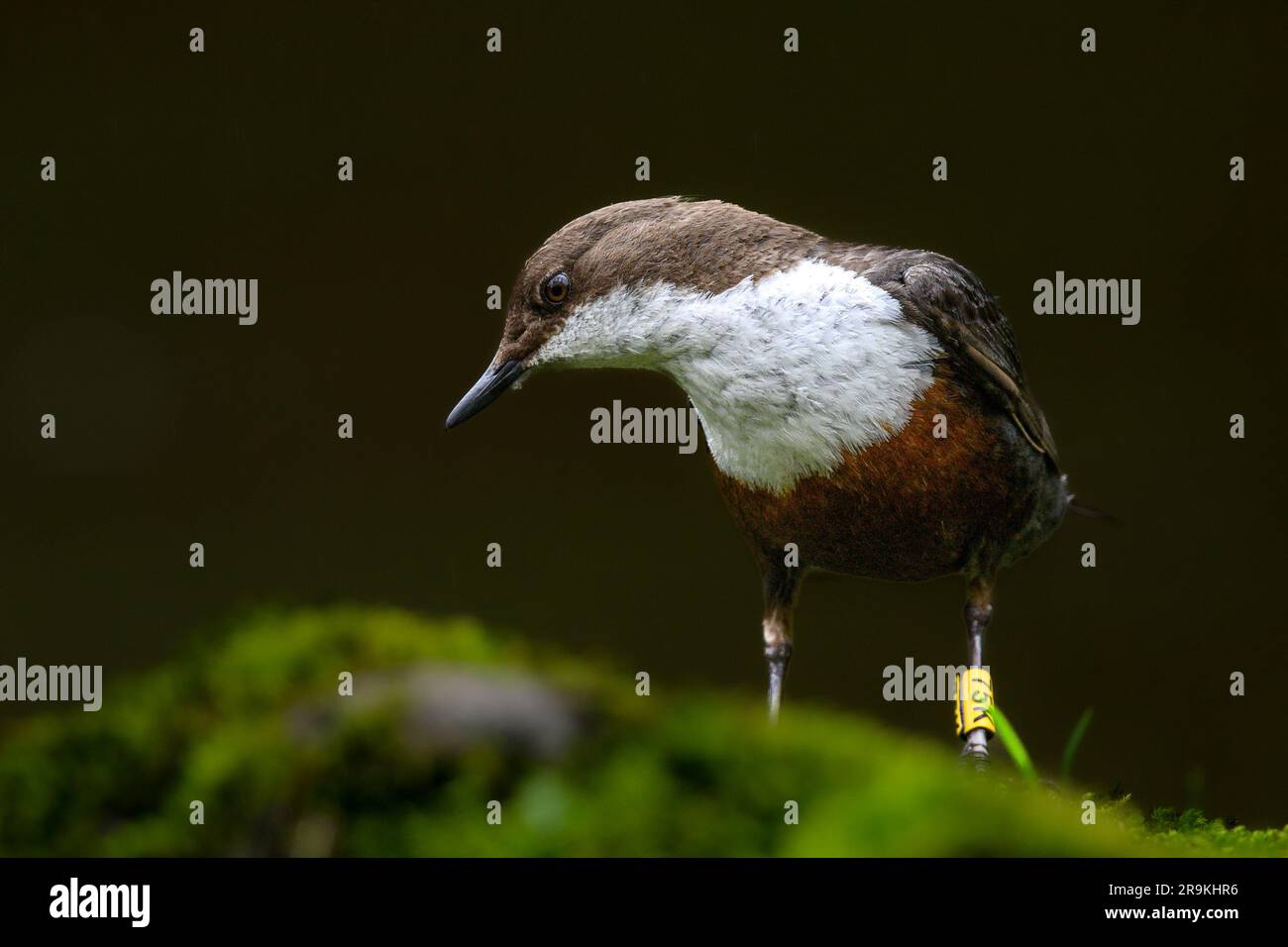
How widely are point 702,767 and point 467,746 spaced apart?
0.27 m

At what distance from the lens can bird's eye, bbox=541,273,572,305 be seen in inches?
111

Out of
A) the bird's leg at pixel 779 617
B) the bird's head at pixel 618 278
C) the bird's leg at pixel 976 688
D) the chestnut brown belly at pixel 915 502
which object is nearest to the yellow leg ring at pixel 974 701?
the bird's leg at pixel 976 688

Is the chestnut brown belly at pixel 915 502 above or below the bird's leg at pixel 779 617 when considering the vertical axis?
above

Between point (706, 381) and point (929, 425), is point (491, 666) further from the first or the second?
point (929, 425)

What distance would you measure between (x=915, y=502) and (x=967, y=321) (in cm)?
46

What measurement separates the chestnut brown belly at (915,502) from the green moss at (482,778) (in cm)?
115

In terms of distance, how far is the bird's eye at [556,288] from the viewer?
283 cm

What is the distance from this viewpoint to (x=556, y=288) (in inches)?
112

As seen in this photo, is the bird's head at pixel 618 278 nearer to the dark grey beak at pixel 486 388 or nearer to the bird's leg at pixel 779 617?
the dark grey beak at pixel 486 388

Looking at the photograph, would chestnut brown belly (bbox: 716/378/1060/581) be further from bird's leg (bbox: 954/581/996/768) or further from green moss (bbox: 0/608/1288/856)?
green moss (bbox: 0/608/1288/856)

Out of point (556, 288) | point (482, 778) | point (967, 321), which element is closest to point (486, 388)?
point (556, 288)

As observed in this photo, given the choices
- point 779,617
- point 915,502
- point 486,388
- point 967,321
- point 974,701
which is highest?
point 967,321

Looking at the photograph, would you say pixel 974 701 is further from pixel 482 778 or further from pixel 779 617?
pixel 482 778

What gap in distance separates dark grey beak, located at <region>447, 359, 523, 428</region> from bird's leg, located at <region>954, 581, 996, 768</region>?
1196 millimetres
